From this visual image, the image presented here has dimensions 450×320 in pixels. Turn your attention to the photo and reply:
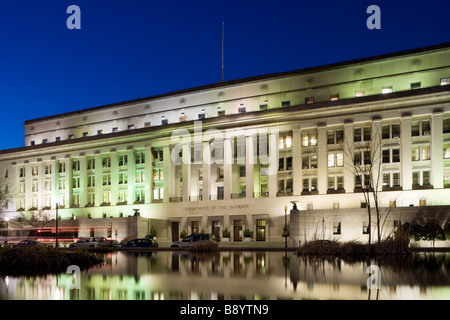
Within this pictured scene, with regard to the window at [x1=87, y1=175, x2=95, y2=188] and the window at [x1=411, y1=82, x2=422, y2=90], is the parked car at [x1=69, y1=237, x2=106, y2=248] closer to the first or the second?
the window at [x1=87, y1=175, x2=95, y2=188]

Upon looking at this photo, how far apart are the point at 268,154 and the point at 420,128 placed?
60.7ft

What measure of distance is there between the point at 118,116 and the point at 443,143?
162 ft

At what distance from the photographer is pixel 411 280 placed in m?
17.0

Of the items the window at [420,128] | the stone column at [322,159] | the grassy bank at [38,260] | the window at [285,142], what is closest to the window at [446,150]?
the window at [420,128]

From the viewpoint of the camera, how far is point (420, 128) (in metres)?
56.2

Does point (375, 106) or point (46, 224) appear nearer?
point (375, 106)

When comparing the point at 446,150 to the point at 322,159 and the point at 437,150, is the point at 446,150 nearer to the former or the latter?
the point at 437,150

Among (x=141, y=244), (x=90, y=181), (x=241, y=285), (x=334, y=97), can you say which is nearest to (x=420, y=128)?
(x=334, y=97)

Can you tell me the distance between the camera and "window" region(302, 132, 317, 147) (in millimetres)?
62062

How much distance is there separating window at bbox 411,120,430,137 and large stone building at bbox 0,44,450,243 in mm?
109

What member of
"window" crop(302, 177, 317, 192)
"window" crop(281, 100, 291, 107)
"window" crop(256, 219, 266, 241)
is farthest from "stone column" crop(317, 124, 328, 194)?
"window" crop(256, 219, 266, 241)

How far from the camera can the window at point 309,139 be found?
62.1 m
